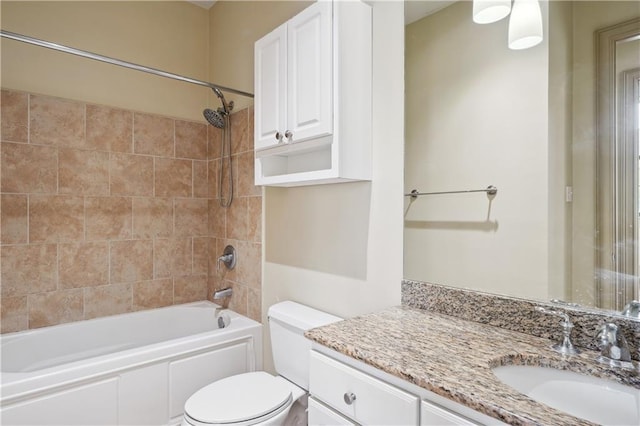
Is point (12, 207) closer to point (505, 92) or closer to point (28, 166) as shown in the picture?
point (28, 166)

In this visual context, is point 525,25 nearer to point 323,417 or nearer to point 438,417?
point 438,417

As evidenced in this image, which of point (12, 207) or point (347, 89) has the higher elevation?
point (347, 89)

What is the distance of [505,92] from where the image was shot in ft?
3.87

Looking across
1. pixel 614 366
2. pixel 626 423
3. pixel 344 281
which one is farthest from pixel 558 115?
pixel 344 281

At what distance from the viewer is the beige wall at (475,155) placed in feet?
3.64

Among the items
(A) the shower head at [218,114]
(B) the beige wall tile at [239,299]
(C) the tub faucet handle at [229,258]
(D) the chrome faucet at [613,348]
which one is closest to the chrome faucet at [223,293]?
(B) the beige wall tile at [239,299]

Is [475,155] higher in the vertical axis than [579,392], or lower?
higher

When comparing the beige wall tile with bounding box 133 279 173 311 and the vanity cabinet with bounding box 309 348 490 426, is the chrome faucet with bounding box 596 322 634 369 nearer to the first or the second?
the vanity cabinet with bounding box 309 348 490 426

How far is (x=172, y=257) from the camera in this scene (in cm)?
265

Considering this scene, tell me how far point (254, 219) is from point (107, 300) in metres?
1.15

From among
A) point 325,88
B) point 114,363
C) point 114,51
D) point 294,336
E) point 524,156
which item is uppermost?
point 114,51

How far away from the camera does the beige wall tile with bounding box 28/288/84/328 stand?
6.95 ft

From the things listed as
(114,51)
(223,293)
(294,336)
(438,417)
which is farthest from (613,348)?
(114,51)

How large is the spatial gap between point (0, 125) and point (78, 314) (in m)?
1.21
